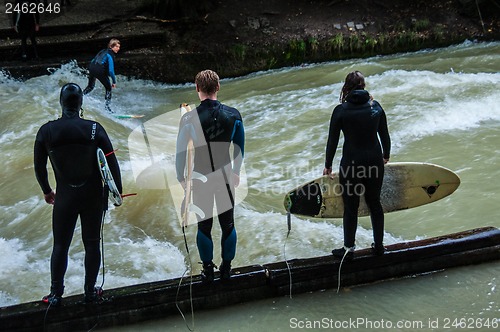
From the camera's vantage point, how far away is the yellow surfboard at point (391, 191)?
17.0 ft

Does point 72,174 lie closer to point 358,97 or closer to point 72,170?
point 72,170

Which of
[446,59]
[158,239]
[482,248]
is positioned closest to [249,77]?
[446,59]

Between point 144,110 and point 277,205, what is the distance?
15.0 ft

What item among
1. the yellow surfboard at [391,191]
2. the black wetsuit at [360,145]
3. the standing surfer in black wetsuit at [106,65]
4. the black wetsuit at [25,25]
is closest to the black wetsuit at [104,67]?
the standing surfer in black wetsuit at [106,65]

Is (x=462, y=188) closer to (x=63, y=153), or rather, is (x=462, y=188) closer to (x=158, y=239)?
(x=158, y=239)

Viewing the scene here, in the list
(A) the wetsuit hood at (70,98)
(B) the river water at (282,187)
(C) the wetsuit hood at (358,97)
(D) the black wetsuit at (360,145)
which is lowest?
(B) the river water at (282,187)

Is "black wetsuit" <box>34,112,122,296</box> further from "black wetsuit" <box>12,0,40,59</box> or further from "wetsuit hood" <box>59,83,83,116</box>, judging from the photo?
"black wetsuit" <box>12,0,40,59</box>

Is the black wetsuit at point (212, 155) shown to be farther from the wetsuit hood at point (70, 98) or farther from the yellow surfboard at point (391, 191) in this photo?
the yellow surfboard at point (391, 191)

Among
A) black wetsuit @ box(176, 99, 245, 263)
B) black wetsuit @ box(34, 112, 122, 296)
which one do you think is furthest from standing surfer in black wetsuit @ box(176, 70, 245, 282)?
black wetsuit @ box(34, 112, 122, 296)

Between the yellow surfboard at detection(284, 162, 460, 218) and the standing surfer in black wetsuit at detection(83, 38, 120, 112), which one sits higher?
the standing surfer in black wetsuit at detection(83, 38, 120, 112)

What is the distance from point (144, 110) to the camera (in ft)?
34.9

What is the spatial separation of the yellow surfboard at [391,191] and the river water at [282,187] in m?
0.65

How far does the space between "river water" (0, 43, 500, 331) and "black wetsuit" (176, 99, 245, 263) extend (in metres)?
0.79

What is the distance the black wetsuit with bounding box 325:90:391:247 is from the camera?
436 centimetres
